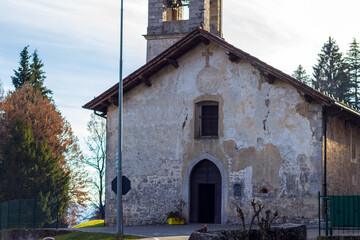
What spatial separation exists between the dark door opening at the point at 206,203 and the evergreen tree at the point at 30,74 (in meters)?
30.3

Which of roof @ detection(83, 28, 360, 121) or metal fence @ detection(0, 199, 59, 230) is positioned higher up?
roof @ detection(83, 28, 360, 121)

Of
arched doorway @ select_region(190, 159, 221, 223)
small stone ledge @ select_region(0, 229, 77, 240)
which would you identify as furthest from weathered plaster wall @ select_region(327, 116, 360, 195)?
small stone ledge @ select_region(0, 229, 77, 240)

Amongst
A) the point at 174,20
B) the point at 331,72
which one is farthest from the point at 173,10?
the point at 331,72

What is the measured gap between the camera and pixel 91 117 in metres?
51.5

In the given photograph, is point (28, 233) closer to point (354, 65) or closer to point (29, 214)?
point (29, 214)

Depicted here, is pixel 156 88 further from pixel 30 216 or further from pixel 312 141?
pixel 30 216

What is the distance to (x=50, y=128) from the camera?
4997 centimetres

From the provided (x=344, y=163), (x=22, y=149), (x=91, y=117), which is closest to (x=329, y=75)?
(x=91, y=117)

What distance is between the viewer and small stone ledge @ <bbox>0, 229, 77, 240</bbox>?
27156 millimetres

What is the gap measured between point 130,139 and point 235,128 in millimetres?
4832

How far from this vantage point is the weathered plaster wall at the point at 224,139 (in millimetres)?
25484

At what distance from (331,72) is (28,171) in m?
37.6

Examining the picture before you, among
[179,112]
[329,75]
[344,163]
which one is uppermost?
[329,75]

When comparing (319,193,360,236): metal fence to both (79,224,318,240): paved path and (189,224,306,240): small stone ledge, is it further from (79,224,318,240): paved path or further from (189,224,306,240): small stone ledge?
(79,224,318,240): paved path
